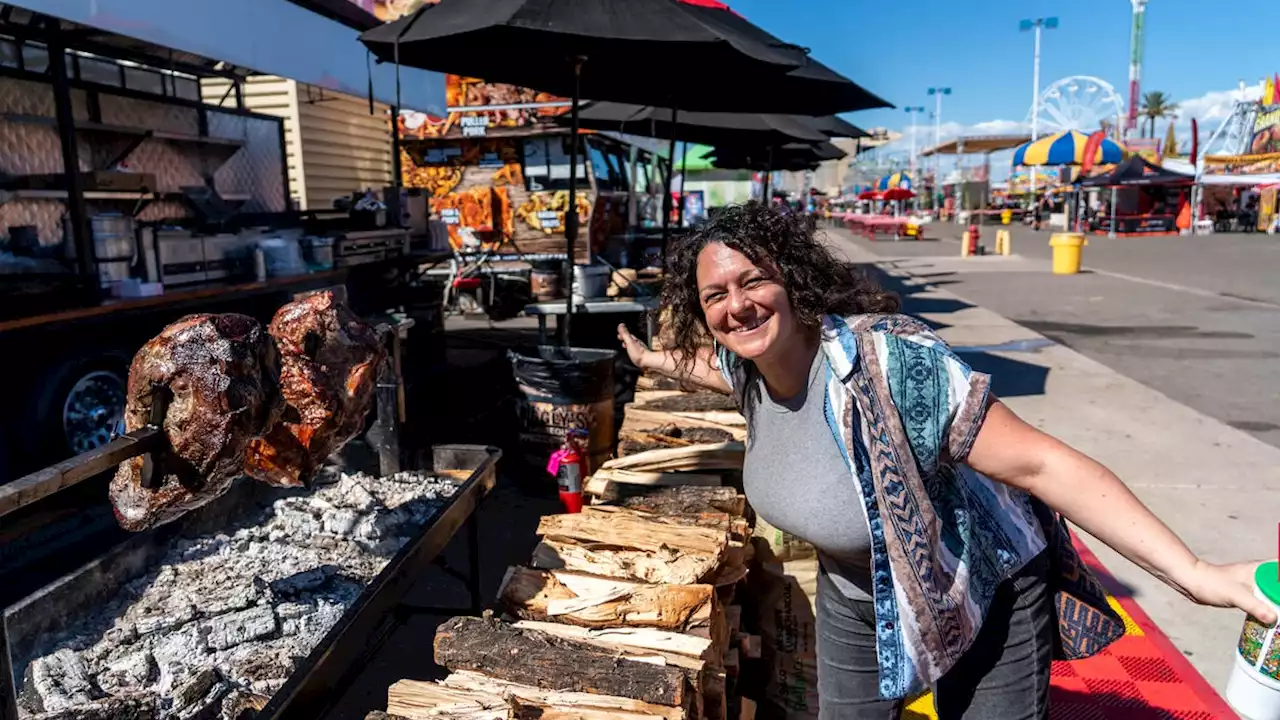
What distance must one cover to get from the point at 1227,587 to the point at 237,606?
3216 millimetres

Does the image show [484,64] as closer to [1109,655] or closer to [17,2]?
[17,2]

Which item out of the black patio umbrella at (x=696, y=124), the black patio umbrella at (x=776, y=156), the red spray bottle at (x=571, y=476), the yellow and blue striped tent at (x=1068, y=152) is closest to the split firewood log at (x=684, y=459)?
the red spray bottle at (x=571, y=476)

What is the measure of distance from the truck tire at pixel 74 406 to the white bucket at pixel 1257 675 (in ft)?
18.5

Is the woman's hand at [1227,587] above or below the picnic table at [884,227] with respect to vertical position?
below

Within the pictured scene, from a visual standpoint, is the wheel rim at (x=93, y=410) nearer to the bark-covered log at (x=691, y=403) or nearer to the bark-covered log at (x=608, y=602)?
the bark-covered log at (x=691, y=403)

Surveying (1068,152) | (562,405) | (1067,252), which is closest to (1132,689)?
(562,405)

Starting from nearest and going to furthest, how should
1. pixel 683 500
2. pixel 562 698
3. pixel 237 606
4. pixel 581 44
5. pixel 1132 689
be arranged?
pixel 562 698 < pixel 1132 689 < pixel 237 606 < pixel 683 500 < pixel 581 44

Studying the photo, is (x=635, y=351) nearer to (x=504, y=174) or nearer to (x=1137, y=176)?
(x=504, y=174)

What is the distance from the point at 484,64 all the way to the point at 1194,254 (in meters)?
25.9

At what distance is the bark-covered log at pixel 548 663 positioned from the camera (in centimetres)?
215

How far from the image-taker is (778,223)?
2061mm

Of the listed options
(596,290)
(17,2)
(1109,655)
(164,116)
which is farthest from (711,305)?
(164,116)

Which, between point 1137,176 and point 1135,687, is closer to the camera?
point 1135,687

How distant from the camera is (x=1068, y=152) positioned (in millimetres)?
34969
